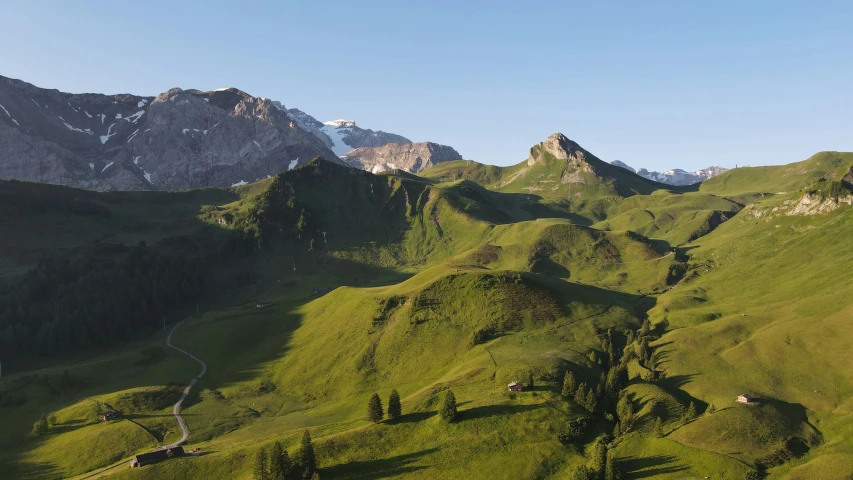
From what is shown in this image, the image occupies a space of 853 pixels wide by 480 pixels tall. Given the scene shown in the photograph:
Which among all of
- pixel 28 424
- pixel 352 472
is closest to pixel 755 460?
pixel 352 472

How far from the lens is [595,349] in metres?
157

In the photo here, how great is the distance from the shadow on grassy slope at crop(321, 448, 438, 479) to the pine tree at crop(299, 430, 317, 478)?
2395 mm

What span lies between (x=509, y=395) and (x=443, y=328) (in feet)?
174

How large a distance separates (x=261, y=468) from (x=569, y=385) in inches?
2759

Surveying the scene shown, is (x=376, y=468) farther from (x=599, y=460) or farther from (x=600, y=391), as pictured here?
(x=600, y=391)

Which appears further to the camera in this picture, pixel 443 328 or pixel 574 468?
pixel 443 328

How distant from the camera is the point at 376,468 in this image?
9844 centimetres

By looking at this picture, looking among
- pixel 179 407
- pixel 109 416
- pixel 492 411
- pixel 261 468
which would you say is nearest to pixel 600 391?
pixel 492 411

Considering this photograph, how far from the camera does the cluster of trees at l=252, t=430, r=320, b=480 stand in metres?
92.8

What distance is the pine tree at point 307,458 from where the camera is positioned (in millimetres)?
95500

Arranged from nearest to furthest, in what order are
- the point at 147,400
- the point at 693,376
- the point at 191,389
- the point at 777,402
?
1. the point at 777,402
2. the point at 693,376
3. the point at 147,400
4. the point at 191,389

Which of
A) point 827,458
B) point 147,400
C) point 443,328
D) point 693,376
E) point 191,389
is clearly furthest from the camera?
point 443,328

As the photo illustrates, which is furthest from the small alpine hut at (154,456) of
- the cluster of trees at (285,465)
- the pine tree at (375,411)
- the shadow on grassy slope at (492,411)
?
the shadow on grassy slope at (492,411)

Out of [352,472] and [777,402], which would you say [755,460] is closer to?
[777,402]
